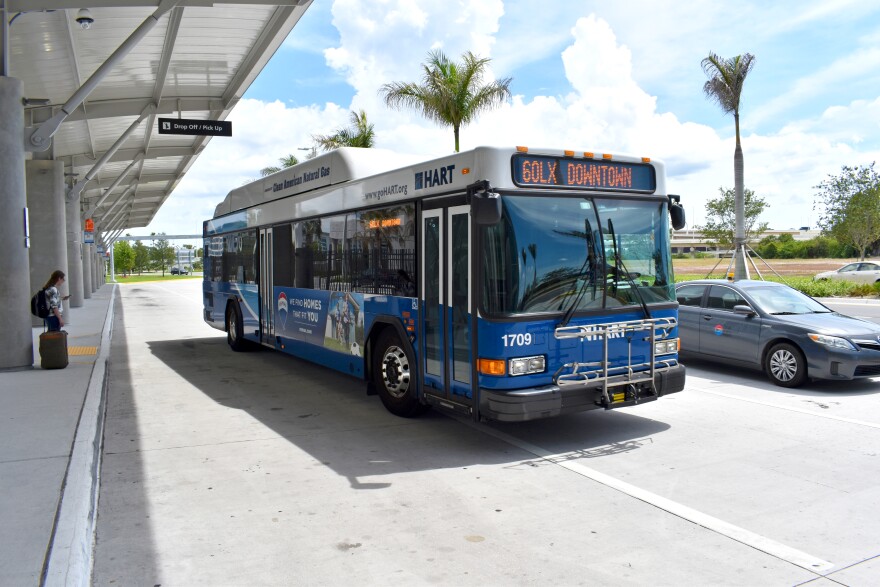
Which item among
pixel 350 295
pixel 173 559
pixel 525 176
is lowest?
pixel 173 559

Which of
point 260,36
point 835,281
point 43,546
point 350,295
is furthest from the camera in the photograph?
point 835,281

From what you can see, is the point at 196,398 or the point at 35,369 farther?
the point at 35,369

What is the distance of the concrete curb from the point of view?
4.04 metres

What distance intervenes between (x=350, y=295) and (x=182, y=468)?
346cm

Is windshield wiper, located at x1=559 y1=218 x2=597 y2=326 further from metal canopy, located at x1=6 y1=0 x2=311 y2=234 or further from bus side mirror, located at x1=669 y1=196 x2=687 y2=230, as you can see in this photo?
metal canopy, located at x1=6 y1=0 x2=311 y2=234

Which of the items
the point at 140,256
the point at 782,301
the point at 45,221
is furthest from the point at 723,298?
the point at 140,256

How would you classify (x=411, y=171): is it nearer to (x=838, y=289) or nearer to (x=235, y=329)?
(x=235, y=329)

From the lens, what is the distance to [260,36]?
14656 millimetres

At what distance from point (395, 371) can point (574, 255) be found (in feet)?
8.70

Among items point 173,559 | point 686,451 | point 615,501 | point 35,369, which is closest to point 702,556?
point 615,501

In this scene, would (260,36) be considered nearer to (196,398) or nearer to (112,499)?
(196,398)

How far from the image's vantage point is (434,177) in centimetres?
732

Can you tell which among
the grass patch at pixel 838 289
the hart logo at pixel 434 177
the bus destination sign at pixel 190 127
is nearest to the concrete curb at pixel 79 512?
the hart logo at pixel 434 177

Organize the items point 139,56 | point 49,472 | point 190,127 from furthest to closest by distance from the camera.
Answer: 1. point 190,127
2. point 139,56
3. point 49,472
